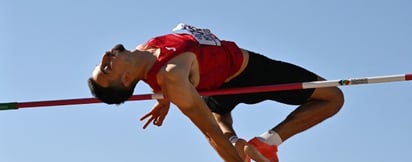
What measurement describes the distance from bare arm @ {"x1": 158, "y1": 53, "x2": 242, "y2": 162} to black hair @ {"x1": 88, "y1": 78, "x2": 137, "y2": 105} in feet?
1.17

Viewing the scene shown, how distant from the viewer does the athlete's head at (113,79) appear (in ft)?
24.3

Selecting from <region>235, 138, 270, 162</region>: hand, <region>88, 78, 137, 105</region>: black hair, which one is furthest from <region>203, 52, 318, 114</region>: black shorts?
<region>88, 78, 137, 105</region>: black hair

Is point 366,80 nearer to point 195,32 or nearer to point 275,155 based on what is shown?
point 275,155

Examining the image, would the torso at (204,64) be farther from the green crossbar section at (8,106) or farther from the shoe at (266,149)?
the green crossbar section at (8,106)

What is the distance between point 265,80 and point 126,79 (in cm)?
147

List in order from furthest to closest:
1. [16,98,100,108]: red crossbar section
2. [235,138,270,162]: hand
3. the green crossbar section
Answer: the green crossbar section
[16,98,100,108]: red crossbar section
[235,138,270,162]: hand

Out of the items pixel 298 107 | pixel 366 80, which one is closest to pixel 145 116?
pixel 298 107

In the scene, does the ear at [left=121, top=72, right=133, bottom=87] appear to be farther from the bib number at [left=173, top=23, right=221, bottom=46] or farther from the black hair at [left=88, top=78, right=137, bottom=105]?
the bib number at [left=173, top=23, right=221, bottom=46]

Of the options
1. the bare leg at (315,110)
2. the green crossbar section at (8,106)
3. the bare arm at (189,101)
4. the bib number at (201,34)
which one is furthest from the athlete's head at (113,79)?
the green crossbar section at (8,106)

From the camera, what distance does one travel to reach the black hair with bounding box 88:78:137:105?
750cm

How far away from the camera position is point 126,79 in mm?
7469

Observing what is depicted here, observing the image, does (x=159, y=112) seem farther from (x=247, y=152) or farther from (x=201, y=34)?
(x=247, y=152)

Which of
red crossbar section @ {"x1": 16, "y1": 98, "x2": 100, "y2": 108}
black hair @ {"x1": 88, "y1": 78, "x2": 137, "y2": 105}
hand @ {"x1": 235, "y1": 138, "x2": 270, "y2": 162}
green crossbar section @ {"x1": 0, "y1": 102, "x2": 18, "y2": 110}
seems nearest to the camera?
hand @ {"x1": 235, "y1": 138, "x2": 270, "y2": 162}

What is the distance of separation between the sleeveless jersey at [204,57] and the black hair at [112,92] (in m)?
0.19
